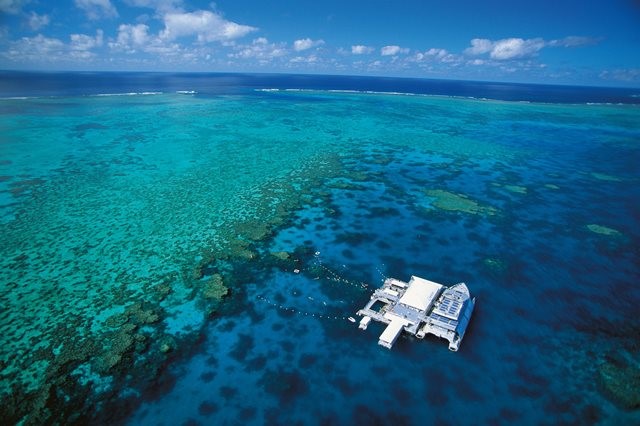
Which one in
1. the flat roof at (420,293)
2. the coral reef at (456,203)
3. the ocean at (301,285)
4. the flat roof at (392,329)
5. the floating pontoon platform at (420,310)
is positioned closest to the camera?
the ocean at (301,285)

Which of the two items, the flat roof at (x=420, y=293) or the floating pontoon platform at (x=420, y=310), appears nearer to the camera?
the floating pontoon platform at (x=420, y=310)

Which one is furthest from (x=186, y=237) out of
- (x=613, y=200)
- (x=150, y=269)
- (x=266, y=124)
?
(x=266, y=124)

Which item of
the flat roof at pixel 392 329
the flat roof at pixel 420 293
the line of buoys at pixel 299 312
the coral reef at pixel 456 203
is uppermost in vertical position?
the coral reef at pixel 456 203

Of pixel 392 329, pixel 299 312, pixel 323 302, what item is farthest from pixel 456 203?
pixel 299 312

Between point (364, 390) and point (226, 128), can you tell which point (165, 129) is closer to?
point (226, 128)

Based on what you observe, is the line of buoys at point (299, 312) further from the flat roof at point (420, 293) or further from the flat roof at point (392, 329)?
the flat roof at point (420, 293)

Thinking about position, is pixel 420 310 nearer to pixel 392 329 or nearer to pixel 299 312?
pixel 392 329

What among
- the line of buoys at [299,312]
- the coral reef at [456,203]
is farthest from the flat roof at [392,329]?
the coral reef at [456,203]

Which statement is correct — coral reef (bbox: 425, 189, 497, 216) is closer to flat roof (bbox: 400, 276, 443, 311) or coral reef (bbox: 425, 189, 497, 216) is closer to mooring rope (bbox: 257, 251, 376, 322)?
flat roof (bbox: 400, 276, 443, 311)
